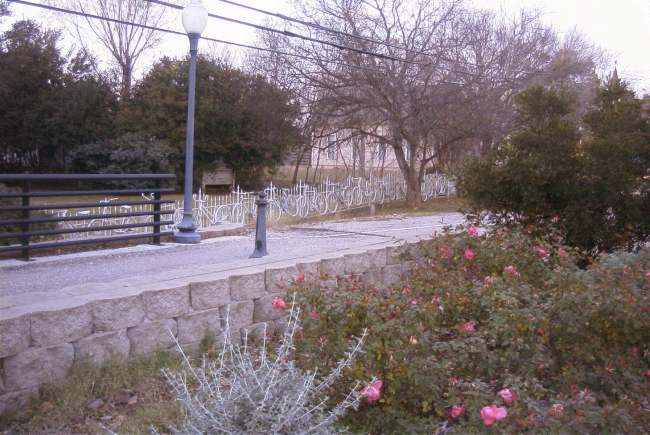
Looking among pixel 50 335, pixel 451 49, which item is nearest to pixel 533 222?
pixel 50 335

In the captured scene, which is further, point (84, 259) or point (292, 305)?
point (84, 259)

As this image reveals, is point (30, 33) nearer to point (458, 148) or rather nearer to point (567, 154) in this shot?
point (458, 148)

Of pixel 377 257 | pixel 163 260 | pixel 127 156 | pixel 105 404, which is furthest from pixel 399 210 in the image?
pixel 105 404

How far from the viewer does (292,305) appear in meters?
4.26

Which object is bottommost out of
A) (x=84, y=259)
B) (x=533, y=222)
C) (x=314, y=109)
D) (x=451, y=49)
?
(x=84, y=259)

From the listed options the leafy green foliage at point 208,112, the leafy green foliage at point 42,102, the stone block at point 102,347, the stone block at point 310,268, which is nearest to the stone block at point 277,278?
the stone block at point 310,268

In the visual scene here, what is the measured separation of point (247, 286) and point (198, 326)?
0.60 m

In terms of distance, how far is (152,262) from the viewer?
822cm

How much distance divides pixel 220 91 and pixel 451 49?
1020 cm

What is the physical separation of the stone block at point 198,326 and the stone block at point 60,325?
2.54 ft

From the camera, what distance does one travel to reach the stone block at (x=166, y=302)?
15.7 feet

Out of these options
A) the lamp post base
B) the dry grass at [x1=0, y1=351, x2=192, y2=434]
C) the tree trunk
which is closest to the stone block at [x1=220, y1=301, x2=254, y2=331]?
the dry grass at [x1=0, y1=351, x2=192, y2=434]

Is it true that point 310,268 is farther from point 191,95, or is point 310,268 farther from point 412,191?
point 412,191

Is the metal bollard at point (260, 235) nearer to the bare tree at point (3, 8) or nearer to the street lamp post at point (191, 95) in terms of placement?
the street lamp post at point (191, 95)
